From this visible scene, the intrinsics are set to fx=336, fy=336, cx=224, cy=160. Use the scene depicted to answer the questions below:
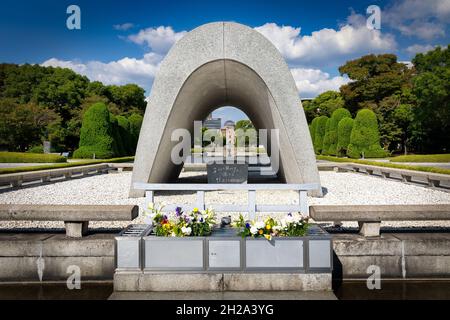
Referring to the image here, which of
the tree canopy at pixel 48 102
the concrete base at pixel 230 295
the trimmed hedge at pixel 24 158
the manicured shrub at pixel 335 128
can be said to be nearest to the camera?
the concrete base at pixel 230 295

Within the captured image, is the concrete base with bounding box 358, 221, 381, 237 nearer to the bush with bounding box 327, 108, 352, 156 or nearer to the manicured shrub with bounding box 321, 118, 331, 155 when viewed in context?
the bush with bounding box 327, 108, 352, 156

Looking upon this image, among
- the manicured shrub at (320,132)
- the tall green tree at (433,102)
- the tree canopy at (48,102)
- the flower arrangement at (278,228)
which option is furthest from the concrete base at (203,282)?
the manicured shrub at (320,132)

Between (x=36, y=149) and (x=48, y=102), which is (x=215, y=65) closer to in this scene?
(x=36, y=149)

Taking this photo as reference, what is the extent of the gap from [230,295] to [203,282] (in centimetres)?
35

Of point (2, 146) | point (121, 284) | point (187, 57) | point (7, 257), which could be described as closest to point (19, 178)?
point (187, 57)

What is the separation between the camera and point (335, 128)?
3684 cm

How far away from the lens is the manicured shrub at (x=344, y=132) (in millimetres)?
34281

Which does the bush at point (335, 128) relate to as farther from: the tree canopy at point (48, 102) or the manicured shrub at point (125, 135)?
the tree canopy at point (48, 102)

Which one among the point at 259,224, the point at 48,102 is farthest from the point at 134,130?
the point at 259,224

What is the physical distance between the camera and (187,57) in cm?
875

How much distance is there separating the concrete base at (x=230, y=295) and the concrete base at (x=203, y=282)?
2.0 inches

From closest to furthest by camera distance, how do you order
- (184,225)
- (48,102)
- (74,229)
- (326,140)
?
(184,225) → (74,229) → (326,140) → (48,102)

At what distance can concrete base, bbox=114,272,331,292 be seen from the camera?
392 centimetres

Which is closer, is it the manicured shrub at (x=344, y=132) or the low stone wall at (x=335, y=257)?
the low stone wall at (x=335, y=257)
